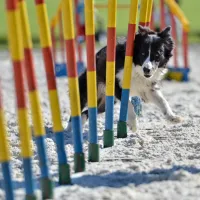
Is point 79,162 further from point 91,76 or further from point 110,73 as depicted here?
point 110,73

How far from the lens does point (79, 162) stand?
422cm

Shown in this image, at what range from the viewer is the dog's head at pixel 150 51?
5762mm

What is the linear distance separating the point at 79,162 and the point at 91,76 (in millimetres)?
744

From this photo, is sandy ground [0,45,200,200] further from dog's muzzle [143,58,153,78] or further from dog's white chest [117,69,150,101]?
dog's muzzle [143,58,153,78]

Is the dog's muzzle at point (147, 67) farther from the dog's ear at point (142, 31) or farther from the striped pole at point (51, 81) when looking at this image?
the striped pole at point (51, 81)

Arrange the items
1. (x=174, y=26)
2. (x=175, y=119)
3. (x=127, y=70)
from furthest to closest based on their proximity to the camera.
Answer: (x=174, y=26), (x=175, y=119), (x=127, y=70)

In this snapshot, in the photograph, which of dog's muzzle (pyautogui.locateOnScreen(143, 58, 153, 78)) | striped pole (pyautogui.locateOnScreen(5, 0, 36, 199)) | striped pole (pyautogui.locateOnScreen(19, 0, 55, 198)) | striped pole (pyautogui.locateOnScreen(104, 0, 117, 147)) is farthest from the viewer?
dog's muzzle (pyautogui.locateOnScreen(143, 58, 153, 78))

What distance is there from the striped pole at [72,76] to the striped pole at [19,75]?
2.48 ft

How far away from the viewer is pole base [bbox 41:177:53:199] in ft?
11.8

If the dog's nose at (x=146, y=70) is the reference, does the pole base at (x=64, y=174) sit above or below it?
below

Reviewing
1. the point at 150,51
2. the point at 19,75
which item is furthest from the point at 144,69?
the point at 19,75

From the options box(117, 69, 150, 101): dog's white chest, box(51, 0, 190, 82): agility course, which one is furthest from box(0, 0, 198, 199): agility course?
box(51, 0, 190, 82): agility course

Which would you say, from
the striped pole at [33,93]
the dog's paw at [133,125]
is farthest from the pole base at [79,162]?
the dog's paw at [133,125]

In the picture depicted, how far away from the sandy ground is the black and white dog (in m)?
0.28
